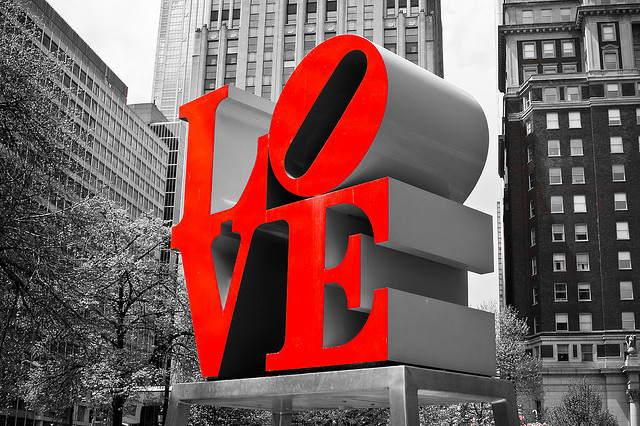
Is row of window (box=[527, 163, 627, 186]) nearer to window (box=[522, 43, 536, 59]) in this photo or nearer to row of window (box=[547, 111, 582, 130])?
row of window (box=[547, 111, 582, 130])

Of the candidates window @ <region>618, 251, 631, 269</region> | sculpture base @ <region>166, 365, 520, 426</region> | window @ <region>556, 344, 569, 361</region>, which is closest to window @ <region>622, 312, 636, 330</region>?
window @ <region>618, 251, 631, 269</region>

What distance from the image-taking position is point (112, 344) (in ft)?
103

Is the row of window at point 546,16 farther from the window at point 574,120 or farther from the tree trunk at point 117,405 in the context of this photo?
the tree trunk at point 117,405

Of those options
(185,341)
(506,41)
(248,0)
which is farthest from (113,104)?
(185,341)

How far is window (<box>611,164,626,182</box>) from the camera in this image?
269 feet

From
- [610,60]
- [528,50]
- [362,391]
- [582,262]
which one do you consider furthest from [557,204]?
[362,391]

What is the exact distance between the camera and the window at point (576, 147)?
83500 millimetres

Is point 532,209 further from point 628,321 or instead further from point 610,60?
point 610,60

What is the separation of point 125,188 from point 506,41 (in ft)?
183

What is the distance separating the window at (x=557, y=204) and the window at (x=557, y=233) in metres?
1.58

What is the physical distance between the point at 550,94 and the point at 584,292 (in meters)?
22.8

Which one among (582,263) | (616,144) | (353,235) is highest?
(616,144)

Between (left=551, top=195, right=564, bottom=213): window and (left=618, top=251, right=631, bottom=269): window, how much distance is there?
24.7ft

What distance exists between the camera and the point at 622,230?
80375 mm
